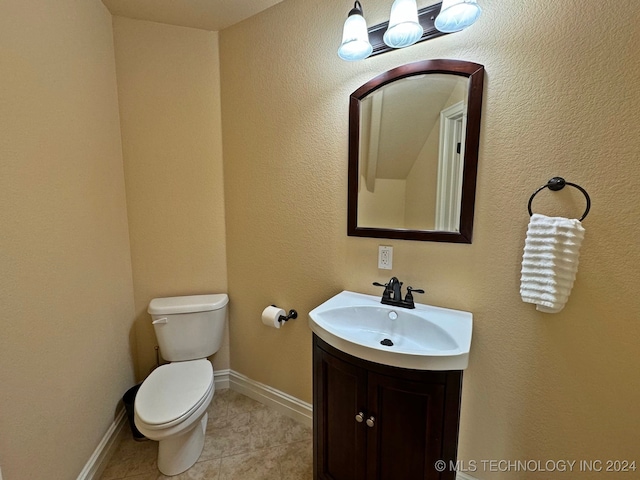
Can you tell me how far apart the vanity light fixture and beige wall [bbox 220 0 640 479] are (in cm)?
7

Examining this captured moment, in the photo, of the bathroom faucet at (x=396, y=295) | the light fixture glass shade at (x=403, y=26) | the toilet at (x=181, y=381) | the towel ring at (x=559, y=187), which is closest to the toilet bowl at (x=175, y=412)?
the toilet at (x=181, y=381)

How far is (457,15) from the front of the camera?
3.44 feet

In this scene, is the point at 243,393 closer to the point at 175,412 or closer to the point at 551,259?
the point at 175,412

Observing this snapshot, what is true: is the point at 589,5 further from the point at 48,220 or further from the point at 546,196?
the point at 48,220

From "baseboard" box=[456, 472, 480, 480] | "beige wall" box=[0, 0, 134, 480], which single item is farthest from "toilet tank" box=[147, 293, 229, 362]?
"baseboard" box=[456, 472, 480, 480]

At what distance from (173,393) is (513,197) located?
5.97ft

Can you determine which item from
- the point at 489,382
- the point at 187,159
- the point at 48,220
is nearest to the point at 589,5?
the point at 489,382

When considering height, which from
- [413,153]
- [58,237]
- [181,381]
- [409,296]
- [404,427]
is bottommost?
[181,381]

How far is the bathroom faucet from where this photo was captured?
1288mm

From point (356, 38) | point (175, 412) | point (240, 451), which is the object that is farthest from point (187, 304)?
point (356, 38)

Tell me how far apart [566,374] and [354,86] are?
1.53 metres

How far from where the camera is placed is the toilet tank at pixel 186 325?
1.72m

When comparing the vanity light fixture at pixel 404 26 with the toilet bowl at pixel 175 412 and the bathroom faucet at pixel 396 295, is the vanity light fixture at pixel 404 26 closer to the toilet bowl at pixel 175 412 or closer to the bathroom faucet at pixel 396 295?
the bathroom faucet at pixel 396 295

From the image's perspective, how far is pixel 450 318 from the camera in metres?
1.18
